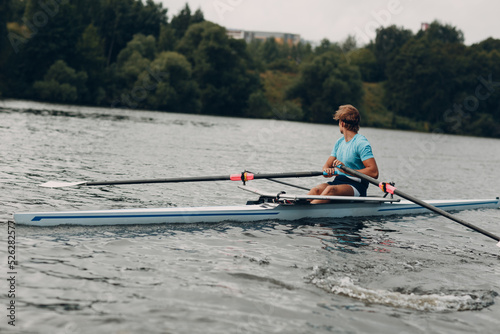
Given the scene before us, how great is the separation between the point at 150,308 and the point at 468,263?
199 inches

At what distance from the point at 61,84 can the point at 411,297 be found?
197ft

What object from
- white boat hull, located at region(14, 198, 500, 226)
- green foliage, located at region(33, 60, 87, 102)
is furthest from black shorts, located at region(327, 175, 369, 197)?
green foliage, located at region(33, 60, 87, 102)

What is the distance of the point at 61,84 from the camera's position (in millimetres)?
60125

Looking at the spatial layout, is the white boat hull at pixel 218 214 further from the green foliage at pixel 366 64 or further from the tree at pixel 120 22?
the green foliage at pixel 366 64

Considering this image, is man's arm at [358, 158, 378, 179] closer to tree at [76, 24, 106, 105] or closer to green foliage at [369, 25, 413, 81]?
tree at [76, 24, 106, 105]

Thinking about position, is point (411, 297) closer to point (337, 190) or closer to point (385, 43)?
point (337, 190)

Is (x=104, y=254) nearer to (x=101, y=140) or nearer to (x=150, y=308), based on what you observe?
(x=150, y=308)

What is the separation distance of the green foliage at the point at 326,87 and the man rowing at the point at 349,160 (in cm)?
6528

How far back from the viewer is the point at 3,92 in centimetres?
5697

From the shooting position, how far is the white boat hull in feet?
25.3

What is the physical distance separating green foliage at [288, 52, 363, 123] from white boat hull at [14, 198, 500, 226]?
64.5m

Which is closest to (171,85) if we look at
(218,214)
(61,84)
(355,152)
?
(61,84)

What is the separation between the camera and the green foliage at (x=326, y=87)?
2955 inches

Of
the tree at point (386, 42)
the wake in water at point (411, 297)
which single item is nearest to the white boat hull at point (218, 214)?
the wake in water at point (411, 297)
